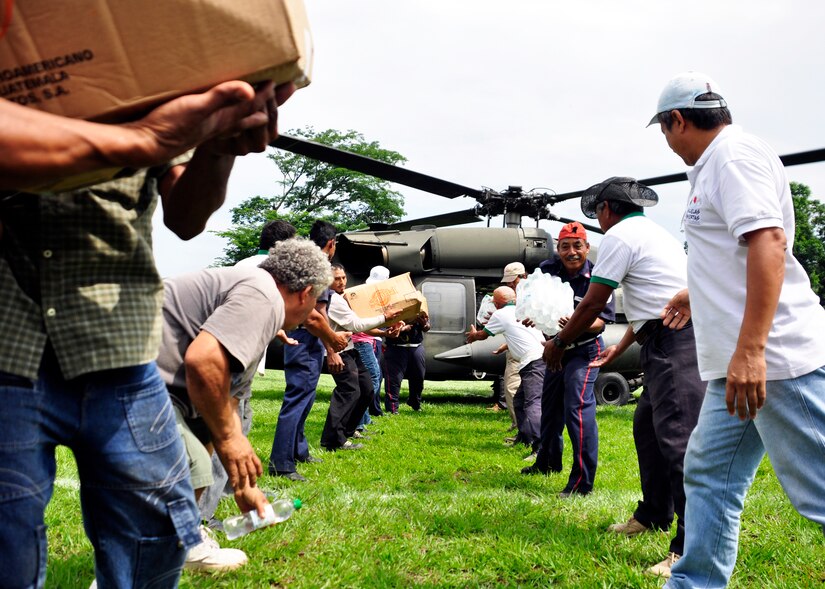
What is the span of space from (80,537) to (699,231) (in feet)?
10.9

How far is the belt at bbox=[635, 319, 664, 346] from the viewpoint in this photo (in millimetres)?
3789

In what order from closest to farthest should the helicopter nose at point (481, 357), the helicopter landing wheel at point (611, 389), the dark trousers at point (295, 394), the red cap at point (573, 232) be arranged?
1. the dark trousers at point (295, 394)
2. the red cap at point (573, 232)
3. the helicopter nose at point (481, 357)
4. the helicopter landing wheel at point (611, 389)

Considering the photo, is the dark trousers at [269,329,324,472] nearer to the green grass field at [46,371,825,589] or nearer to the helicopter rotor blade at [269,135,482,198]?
the green grass field at [46,371,825,589]

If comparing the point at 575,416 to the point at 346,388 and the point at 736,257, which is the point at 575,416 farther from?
the point at 736,257

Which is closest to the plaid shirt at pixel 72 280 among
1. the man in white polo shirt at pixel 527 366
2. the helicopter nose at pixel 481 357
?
the man in white polo shirt at pixel 527 366

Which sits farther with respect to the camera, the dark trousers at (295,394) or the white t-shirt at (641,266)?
the dark trousers at (295,394)

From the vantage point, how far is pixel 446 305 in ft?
42.9

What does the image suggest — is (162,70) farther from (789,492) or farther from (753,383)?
(789,492)

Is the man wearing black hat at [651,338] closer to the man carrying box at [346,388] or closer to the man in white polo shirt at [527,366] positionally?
the man in white polo shirt at [527,366]

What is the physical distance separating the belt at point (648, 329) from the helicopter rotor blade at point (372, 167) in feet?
14.5

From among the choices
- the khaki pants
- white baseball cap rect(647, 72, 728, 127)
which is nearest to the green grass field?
white baseball cap rect(647, 72, 728, 127)

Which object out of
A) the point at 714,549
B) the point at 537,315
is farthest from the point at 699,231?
the point at 537,315

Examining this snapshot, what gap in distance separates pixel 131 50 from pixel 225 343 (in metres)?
1.48

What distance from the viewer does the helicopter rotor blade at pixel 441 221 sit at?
44.7 feet
